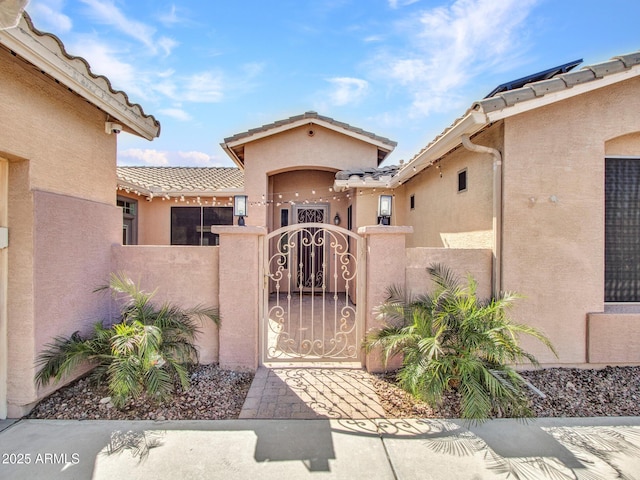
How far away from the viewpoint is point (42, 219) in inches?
197

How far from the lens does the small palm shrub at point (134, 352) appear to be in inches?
191

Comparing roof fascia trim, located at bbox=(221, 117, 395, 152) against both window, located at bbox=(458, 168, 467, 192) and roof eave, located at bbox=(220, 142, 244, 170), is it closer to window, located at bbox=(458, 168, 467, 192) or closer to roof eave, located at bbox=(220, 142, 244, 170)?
roof eave, located at bbox=(220, 142, 244, 170)

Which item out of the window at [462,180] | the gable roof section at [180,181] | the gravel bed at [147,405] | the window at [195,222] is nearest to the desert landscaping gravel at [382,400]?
the gravel bed at [147,405]

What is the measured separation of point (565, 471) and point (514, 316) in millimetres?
2923

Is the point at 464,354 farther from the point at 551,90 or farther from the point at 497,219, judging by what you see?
the point at 551,90

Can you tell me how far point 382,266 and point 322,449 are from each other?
327 cm

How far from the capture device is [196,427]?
15.2 feet

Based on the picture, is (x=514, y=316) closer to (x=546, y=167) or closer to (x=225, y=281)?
(x=546, y=167)

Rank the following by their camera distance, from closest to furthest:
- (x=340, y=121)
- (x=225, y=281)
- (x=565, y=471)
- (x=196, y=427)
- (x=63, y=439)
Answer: (x=565, y=471), (x=63, y=439), (x=196, y=427), (x=225, y=281), (x=340, y=121)

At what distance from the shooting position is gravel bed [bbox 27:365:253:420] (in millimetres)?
4902

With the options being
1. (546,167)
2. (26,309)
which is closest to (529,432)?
(546,167)

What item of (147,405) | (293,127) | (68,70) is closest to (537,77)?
(293,127)

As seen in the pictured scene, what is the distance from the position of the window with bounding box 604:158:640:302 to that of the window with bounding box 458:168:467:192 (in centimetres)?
264

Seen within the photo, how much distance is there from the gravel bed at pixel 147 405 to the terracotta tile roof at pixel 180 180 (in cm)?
Answer: 837
